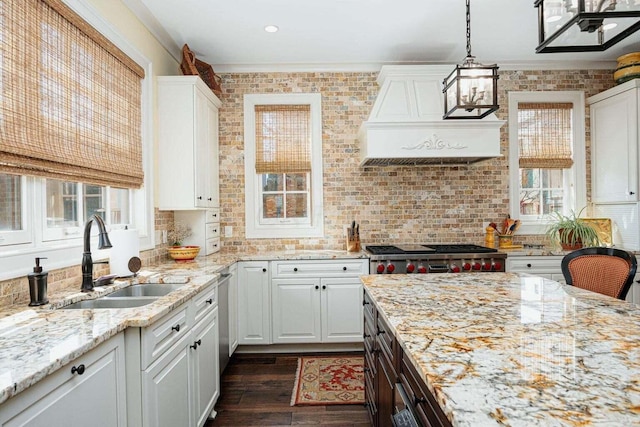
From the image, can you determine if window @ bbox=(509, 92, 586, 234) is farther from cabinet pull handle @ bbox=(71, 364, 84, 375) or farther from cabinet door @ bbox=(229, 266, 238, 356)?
cabinet pull handle @ bbox=(71, 364, 84, 375)

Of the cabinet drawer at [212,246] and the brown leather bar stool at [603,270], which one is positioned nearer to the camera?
the brown leather bar stool at [603,270]

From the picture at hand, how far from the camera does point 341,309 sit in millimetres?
3348

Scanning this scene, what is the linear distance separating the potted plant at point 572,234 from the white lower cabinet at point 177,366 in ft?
11.2

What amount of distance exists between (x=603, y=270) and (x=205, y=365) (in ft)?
7.80

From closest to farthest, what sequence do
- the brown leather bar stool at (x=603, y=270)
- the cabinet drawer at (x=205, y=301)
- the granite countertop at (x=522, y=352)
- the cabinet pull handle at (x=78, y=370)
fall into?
the granite countertop at (x=522, y=352) < the cabinet pull handle at (x=78, y=370) < the brown leather bar stool at (x=603, y=270) < the cabinet drawer at (x=205, y=301)

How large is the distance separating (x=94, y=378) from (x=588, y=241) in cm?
419

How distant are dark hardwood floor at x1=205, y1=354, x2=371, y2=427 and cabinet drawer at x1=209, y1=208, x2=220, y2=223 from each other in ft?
4.52

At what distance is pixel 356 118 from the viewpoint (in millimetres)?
3893

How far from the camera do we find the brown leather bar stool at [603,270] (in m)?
1.86

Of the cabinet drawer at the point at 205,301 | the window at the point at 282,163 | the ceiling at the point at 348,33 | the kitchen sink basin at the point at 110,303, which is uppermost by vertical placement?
the ceiling at the point at 348,33

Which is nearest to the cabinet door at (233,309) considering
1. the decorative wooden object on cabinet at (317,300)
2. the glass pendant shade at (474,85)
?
the decorative wooden object on cabinet at (317,300)

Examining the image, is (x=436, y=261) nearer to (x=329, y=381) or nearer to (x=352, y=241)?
(x=352, y=241)

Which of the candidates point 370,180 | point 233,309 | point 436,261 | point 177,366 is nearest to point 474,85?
point 436,261

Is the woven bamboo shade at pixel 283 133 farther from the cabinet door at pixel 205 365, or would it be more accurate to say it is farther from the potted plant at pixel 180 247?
the cabinet door at pixel 205 365
